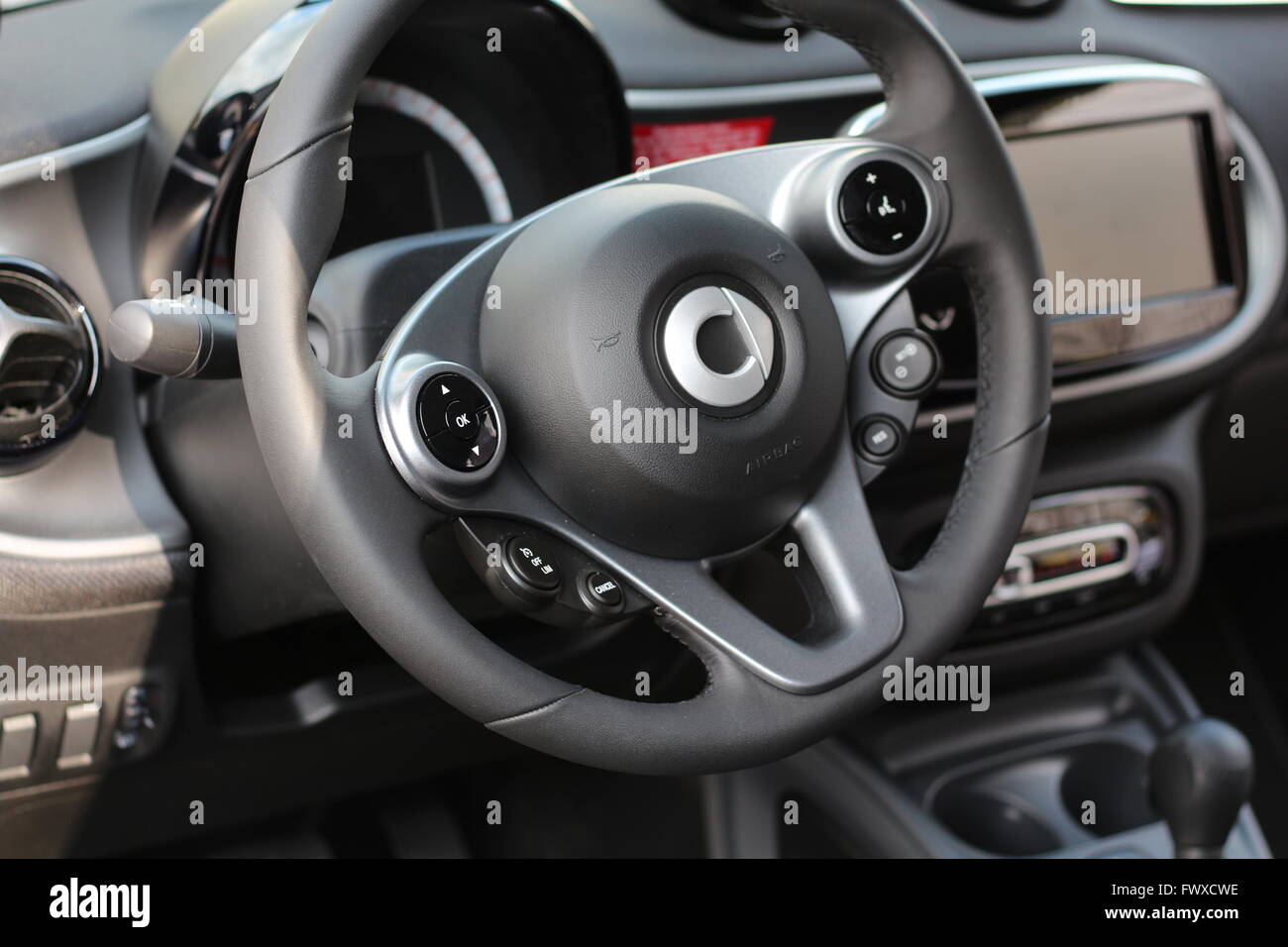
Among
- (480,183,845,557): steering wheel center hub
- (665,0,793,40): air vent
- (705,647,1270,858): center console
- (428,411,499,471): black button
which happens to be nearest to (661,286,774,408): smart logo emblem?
(480,183,845,557): steering wheel center hub

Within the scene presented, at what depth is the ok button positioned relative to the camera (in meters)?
0.83

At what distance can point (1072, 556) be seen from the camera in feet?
5.06

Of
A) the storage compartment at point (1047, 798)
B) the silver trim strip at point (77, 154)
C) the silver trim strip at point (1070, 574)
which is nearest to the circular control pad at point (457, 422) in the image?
the silver trim strip at point (77, 154)

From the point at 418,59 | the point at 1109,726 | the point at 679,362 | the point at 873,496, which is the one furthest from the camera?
the point at 1109,726

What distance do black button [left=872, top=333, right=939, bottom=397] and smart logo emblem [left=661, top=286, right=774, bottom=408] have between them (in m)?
0.16

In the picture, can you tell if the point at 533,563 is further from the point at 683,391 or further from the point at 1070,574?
the point at 1070,574

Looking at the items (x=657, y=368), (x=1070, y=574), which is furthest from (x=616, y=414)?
(x=1070, y=574)

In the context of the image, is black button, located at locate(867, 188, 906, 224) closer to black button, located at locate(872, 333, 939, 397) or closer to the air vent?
black button, located at locate(872, 333, 939, 397)

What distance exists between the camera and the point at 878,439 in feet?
3.31

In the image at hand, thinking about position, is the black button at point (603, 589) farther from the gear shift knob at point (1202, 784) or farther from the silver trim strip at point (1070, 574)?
the gear shift knob at point (1202, 784)
